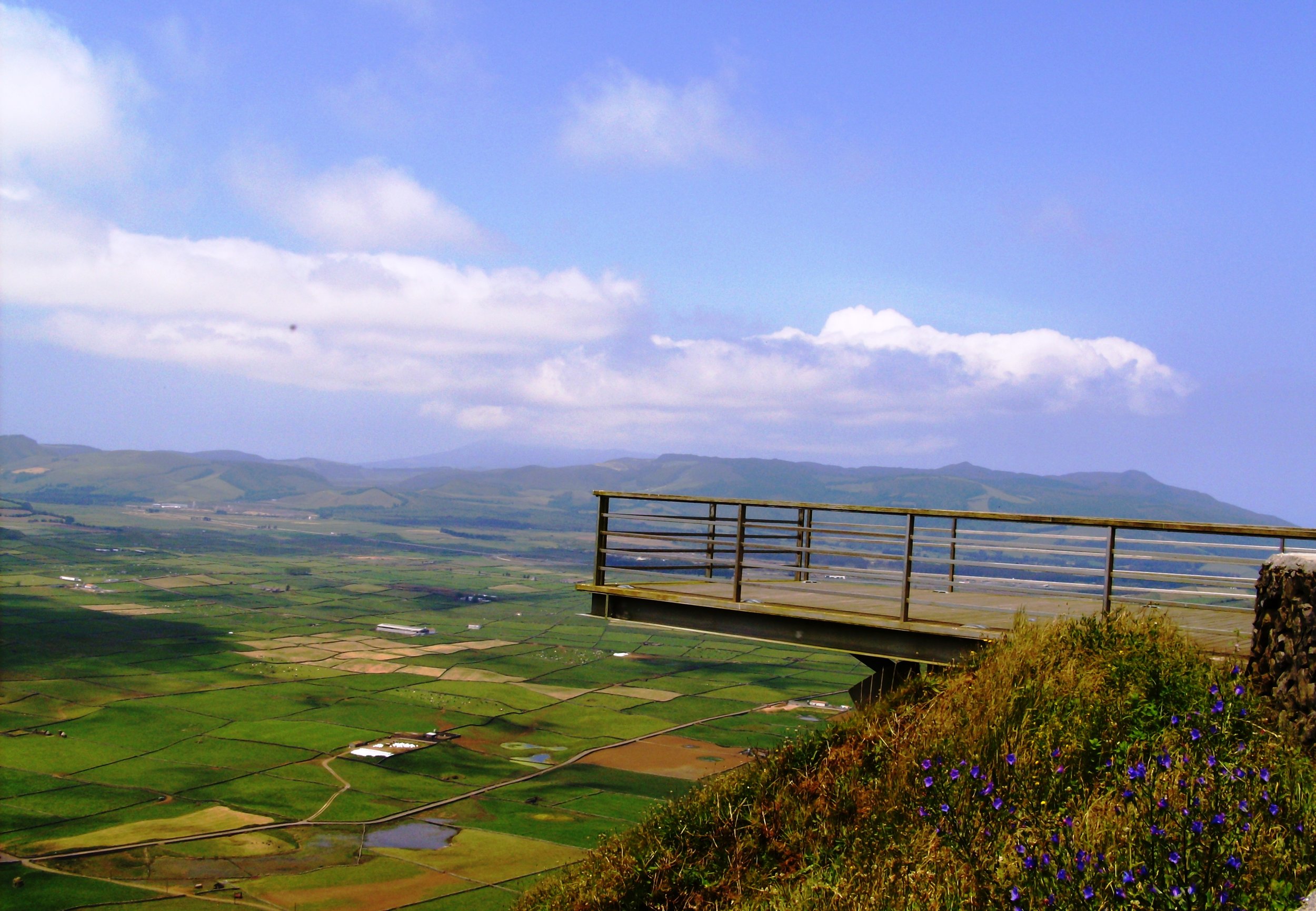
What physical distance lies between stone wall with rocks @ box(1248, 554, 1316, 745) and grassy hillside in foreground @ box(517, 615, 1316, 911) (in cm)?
23

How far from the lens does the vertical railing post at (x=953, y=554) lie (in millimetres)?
11133

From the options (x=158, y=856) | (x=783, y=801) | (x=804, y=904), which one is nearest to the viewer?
(x=804, y=904)

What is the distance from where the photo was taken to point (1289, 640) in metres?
7.48

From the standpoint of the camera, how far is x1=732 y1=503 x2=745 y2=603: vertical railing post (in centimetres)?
1183

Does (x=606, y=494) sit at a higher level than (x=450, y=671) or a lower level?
higher

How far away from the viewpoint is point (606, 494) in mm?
13008

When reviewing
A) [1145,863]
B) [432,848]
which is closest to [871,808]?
[1145,863]

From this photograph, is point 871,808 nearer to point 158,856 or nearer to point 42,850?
point 158,856

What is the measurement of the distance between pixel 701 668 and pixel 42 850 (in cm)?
8219

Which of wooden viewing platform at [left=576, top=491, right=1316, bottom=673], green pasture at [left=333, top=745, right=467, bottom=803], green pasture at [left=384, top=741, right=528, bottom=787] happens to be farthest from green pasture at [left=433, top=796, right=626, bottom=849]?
wooden viewing platform at [left=576, top=491, right=1316, bottom=673]

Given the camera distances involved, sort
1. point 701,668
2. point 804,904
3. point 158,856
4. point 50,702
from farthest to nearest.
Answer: point 701,668 < point 50,702 < point 158,856 < point 804,904

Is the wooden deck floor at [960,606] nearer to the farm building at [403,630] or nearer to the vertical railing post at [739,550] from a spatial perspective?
the vertical railing post at [739,550]

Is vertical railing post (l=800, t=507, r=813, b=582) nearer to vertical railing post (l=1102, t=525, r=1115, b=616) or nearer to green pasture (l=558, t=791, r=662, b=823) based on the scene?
vertical railing post (l=1102, t=525, r=1115, b=616)

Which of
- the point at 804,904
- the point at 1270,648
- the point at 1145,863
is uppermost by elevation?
the point at 1270,648
